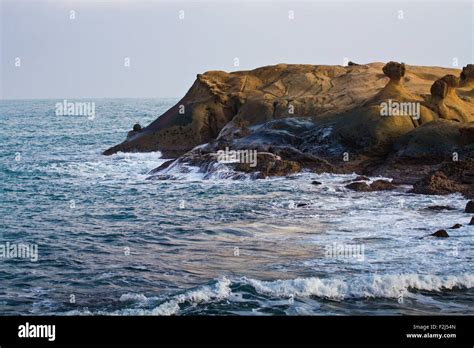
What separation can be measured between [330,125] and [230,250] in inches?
592

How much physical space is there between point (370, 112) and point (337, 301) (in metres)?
18.1

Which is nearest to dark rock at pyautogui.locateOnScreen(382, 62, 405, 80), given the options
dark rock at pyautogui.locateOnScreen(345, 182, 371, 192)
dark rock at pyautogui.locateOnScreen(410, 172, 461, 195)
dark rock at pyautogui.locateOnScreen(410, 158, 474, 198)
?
dark rock at pyautogui.locateOnScreen(410, 158, 474, 198)

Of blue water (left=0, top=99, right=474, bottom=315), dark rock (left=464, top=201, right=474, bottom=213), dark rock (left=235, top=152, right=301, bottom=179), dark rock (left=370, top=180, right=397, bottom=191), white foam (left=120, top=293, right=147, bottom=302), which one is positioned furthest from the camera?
dark rock (left=235, top=152, right=301, bottom=179)

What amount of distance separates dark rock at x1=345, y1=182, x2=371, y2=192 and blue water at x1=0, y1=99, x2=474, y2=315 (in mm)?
392

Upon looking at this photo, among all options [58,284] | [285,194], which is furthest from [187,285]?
[285,194]

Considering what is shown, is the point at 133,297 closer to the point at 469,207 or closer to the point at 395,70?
the point at 469,207

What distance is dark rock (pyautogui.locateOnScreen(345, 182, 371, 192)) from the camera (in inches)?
920

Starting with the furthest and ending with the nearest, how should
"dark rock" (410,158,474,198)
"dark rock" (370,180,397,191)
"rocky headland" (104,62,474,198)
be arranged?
"rocky headland" (104,62,474,198) → "dark rock" (370,180,397,191) → "dark rock" (410,158,474,198)

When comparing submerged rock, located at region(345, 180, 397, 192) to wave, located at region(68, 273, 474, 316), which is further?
submerged rock, located at region(345, 180, 397, 192)

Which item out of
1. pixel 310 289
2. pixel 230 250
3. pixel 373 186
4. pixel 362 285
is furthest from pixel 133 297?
pixel 373 186

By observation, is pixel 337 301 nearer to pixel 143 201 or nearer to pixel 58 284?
pixel 58 284

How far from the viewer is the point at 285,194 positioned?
A: 23375mm

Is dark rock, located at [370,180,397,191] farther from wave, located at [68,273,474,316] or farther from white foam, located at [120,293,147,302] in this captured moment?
white foam, located at [120,293,147,302]

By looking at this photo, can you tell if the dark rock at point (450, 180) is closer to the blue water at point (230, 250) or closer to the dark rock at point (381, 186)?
the blue water at point (230, 250)
